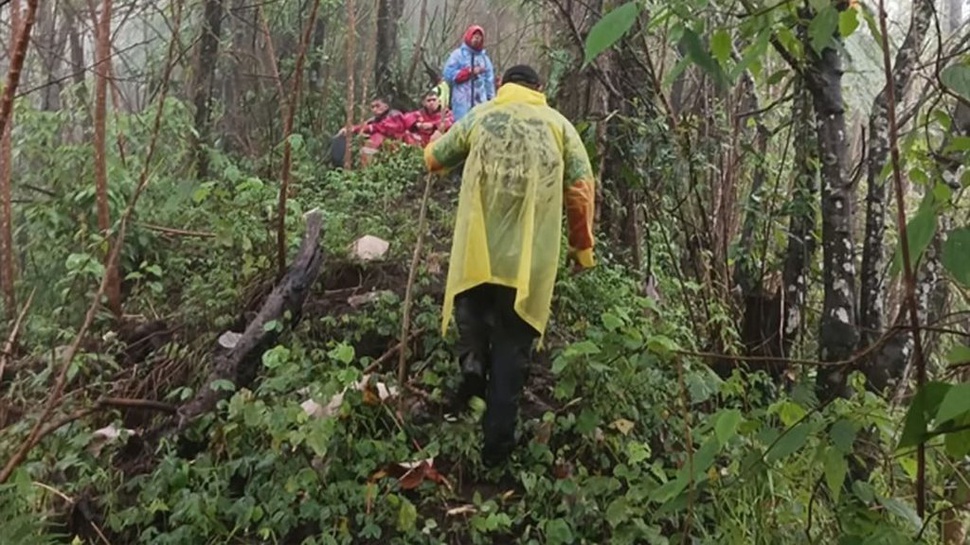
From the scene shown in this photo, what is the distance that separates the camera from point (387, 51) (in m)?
13.5

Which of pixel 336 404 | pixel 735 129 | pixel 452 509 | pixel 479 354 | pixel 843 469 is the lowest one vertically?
pixel 452 509

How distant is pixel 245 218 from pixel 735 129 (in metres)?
3.59

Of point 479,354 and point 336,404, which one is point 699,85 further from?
point 336,404

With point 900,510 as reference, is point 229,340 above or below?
below

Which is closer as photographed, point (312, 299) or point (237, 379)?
point (237, 379)

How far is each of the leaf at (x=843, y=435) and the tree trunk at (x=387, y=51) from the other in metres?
11.9

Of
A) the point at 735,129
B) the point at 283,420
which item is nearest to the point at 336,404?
the point at 283,420

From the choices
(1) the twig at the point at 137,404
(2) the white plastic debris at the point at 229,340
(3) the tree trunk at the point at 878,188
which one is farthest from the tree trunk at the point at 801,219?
(1) the twig at the point at 137,404

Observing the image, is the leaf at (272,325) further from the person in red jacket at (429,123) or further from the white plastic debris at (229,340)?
the person in red jacket at (429,123)

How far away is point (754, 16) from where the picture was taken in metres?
2.17

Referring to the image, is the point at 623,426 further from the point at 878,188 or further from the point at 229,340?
the point at 229,340

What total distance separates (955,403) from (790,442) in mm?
475

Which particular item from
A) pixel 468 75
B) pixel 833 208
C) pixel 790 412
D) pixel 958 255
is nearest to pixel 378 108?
pixel 468 75

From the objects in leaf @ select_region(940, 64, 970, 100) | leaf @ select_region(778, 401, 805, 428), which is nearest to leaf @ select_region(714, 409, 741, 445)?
leaf @ select_region(778, 401, 805, 428)
